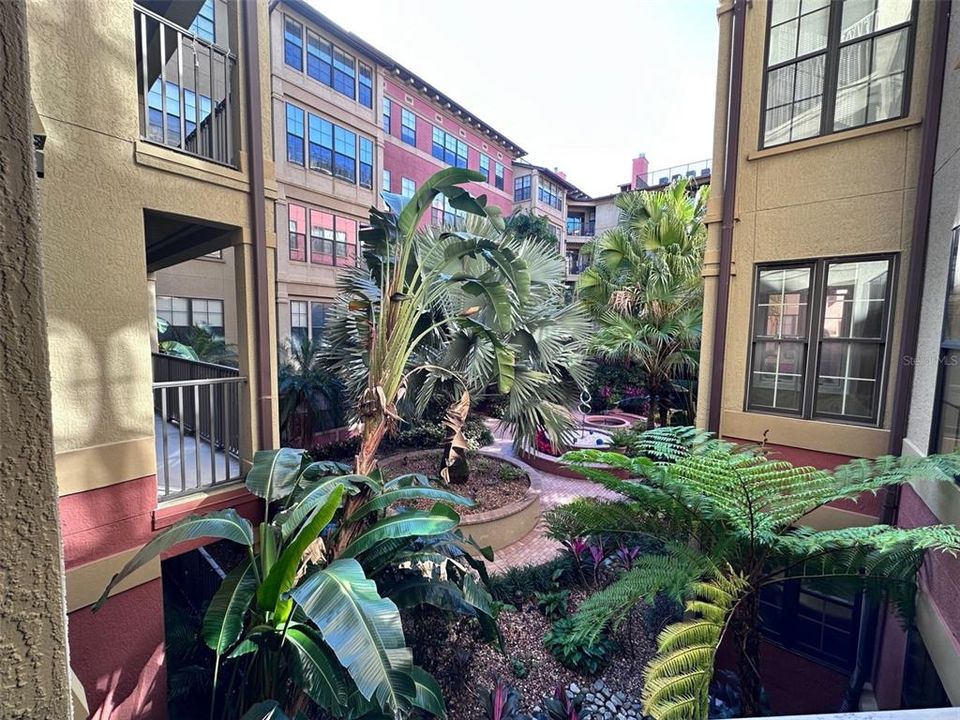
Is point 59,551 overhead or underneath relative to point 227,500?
overhead

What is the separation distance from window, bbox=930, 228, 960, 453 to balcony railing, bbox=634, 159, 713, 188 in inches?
1114

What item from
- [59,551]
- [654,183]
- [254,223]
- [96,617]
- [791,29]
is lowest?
[96,617]

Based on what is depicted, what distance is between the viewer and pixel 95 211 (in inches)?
149

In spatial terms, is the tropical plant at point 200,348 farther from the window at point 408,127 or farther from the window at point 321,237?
the window at point 408,127

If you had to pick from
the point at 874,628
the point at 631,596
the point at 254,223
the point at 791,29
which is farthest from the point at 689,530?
the point at 791,29

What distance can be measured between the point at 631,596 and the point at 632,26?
637 cm

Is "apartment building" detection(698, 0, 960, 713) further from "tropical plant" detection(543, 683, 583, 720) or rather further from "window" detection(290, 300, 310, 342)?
"window" detection(290, 300, 310, 342)

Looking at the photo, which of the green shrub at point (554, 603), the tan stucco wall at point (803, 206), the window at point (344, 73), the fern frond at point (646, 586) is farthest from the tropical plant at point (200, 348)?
the window at point (344, 73)

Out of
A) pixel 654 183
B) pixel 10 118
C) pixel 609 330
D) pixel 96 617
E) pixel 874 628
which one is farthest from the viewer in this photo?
pixel 654 183

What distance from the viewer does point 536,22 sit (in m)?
5.54

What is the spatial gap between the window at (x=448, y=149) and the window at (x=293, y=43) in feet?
26.7

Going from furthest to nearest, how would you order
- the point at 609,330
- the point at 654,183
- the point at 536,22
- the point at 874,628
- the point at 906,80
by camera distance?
1. the point at 654,183
2. the point at 609,330
3. the point at 536,22
4. the point at 874,628
5. the point at 906,80

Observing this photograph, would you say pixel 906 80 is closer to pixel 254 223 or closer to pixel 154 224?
pixel 254 223

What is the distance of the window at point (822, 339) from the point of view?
4.97m
